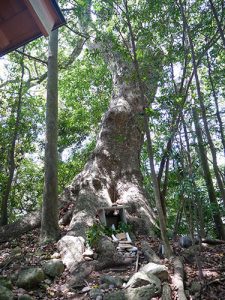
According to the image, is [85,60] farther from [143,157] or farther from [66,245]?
[66,245]

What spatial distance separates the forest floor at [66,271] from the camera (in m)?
4.73

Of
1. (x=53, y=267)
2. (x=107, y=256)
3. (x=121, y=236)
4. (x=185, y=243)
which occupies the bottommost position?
(x=53, y=267)

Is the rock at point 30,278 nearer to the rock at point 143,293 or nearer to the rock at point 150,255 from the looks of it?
the rock at point 143,293

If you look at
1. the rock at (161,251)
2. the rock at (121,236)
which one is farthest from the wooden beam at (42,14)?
the rock at (121,236)

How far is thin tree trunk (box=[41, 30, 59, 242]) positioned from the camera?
22.8 feet

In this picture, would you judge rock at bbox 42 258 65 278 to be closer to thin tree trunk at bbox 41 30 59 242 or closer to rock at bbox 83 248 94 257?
rock at bbox 83 248 94 257

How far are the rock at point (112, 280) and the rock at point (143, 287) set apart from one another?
0.38 m

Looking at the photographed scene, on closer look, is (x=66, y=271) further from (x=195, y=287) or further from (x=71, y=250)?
(x=195, y=287)

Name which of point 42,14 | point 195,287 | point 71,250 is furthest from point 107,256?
point 42,14

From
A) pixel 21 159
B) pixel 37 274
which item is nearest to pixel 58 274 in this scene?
pixel 37 274

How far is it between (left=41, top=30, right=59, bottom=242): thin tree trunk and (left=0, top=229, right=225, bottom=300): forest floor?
44 centimetres

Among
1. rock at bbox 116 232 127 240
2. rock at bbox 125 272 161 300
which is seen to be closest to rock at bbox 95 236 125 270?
rock at bbox 116 232 127 240

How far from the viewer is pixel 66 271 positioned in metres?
5.71

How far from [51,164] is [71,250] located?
2.20 m
